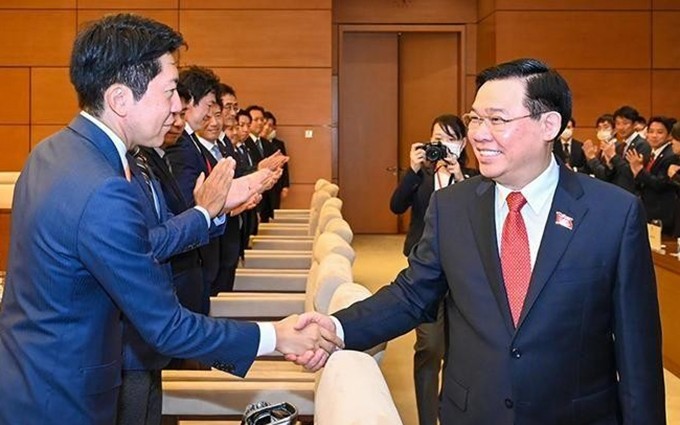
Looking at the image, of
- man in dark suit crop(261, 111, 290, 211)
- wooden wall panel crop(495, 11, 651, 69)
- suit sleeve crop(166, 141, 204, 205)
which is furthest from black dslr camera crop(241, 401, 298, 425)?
wooden wall panel crop(495, 11, 651, 69)

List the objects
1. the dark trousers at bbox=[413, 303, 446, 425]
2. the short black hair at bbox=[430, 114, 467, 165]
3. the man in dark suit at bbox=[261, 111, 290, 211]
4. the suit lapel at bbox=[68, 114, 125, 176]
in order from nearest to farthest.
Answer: the suit lapel at bbox=[68, 114, 125, 176] → the dark trousers at bbox=[413, 303, 446, 425] → the short black hair at bbox=[430, 114, 467, 165] → the man in dark suit at bbox=[261, 111, 290, 211]

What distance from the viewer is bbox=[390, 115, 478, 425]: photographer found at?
3852 millimetres

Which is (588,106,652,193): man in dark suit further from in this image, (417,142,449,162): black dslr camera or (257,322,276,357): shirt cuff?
(257,322,276,357): shirt cuff

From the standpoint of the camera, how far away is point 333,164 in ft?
41.1

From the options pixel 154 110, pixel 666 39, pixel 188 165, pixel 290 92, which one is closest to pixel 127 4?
pixel 290 92

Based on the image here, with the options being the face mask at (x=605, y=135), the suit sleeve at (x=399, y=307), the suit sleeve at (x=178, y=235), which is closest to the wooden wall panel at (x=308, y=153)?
the face mask at (x=605, y=135)

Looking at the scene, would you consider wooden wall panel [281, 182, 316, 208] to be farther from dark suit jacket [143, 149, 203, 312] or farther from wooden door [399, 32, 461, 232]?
dark suit jacket [143, 149, 203, 312]

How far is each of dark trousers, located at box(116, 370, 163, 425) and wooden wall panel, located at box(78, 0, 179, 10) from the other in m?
9.55

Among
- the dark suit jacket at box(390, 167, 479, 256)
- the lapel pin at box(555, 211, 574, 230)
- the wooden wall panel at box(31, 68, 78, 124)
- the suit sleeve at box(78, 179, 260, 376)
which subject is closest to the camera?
the suit sleeve at box(78, 179, 260, 376)

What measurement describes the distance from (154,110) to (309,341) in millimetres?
708

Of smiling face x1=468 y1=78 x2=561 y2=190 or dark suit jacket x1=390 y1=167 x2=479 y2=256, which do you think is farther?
dark suit jacket x1=390 y1=167 x2=479 y2=256

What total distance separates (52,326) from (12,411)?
0.20m

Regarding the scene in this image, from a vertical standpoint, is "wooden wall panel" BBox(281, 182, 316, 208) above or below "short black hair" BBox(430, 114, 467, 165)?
below

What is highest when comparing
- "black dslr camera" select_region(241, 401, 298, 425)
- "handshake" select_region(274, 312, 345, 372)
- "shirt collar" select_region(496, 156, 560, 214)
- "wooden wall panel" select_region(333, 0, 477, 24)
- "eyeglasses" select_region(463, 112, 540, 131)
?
"wooden wall panel" select_region(333, 0, 477, 24)
